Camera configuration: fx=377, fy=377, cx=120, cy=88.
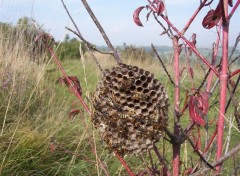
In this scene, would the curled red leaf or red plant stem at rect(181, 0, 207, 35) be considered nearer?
the curled red leaf

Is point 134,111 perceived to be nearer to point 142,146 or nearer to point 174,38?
point 142,146

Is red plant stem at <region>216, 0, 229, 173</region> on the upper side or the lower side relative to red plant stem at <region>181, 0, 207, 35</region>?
lower

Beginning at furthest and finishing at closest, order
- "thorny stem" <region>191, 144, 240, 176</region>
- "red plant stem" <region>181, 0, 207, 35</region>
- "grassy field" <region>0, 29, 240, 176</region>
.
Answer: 1. "grassy field" <region>0, 29, 240, 176</region>
2. "red plant stem" <region>181, 0, 207, 35</region>
3. "thorny stem" <region>191, 144, 240, 176</region>

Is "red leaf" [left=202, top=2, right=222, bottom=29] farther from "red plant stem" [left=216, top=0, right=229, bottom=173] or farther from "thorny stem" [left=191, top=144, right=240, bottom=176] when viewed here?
"thorny stem" [left=191, top=144, right=240, bottom=176]

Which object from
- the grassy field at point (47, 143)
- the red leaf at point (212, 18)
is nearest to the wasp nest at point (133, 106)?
the red leaf at point (212, 18)

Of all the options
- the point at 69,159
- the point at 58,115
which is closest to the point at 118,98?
the point at 69,159

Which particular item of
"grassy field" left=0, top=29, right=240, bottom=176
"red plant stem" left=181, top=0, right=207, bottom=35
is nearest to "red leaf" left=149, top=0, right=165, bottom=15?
"red plant stem" left=181, top=0, right=207, bottom=35

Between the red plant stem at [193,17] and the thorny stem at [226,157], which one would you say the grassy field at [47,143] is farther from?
the thorny stem at [226,157]
